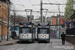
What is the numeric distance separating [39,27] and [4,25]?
46.3ft

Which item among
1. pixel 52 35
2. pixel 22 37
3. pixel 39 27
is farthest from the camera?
pixel 52 35

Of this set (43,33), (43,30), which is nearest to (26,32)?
(43,33)

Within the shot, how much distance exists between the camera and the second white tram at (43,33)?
1267 inches

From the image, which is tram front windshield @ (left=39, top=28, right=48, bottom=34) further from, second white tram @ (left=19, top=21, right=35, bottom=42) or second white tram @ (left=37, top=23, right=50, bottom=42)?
second white tram @ (left=19, top=21, right=35, bottom=42)

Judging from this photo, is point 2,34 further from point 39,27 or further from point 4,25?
point 39,27

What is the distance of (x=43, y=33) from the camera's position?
32375mm

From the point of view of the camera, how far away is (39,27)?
33.0 m

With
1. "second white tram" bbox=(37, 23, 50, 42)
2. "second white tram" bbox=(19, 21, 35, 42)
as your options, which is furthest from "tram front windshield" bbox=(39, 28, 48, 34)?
"second white tram" bbox=(19, 21, 35, 42)

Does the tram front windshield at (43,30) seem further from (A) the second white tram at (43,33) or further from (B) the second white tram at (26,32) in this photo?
(B) the second white tram at (26,32)

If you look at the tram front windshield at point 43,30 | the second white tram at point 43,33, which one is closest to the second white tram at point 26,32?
the second white tram at point 43,33

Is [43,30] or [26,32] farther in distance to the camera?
[43,30]

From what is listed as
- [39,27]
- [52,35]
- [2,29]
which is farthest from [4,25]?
[52,35]

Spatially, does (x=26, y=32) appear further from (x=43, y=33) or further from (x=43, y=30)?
(x=43, y=30)

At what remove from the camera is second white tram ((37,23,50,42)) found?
3219cm
